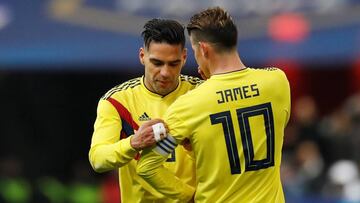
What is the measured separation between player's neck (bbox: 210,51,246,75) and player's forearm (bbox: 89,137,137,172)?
62 cm

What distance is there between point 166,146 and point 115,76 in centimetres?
1106

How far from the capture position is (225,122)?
6.75 metres

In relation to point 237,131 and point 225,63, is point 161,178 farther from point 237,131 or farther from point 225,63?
point 225,63

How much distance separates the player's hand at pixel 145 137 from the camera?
21.9 ft

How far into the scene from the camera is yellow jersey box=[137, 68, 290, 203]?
673 cm

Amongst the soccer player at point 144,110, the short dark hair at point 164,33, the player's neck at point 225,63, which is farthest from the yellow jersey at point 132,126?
the player's neck at point 225,63

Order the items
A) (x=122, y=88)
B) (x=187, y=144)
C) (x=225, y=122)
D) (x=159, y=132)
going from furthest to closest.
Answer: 1. (x=122, y=88)
2. (x=187, y=144)
3. (x=225, y=122)
4. (x=159, y=132)

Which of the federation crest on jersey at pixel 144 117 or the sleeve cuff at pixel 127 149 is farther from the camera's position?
the federation crest on jersey at pixel 144 117

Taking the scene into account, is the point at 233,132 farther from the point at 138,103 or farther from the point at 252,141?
the point at 138,103

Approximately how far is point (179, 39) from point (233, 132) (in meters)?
0.66

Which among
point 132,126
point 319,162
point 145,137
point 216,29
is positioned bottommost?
point 319,162

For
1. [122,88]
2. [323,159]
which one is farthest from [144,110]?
[323,159]

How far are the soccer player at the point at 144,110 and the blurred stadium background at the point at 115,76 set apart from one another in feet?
19.0

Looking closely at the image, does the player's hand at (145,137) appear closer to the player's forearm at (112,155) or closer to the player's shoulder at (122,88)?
the player's forearm at (112,155)
